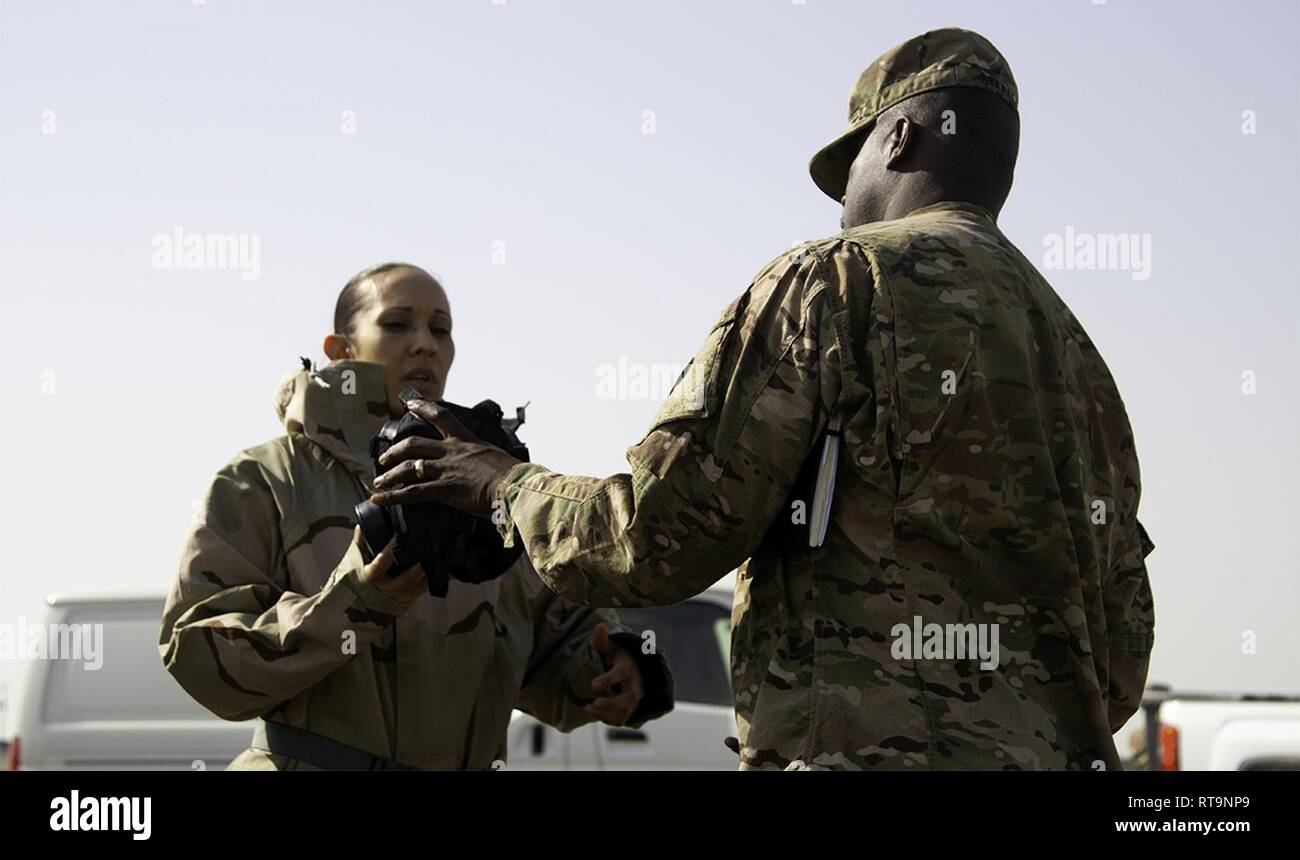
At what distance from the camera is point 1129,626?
3117mm

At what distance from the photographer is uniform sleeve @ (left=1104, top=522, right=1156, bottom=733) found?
3.10m

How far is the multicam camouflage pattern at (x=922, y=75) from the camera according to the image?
3.05 m

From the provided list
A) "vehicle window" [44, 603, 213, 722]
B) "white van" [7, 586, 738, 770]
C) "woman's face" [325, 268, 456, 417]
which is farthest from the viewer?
"vehicle window" [44, 603, 213, 722]

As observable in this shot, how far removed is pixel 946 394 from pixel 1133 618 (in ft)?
2.42

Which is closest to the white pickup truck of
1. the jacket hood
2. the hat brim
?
the jacket hood

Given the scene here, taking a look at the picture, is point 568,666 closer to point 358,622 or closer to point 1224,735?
point 358,622

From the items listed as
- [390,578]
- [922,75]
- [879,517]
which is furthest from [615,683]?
[922,75]

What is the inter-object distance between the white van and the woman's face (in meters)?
4.36

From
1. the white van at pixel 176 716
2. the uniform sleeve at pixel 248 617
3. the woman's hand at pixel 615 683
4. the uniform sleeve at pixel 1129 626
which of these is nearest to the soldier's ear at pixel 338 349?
the uniform sleeve at pixel 248 617

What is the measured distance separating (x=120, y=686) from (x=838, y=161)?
7.09 meters

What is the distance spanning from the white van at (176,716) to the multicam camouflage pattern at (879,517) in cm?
576

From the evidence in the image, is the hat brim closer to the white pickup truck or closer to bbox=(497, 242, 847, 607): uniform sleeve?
bbox=(497, 242, 847, 607): uniform sleeve
